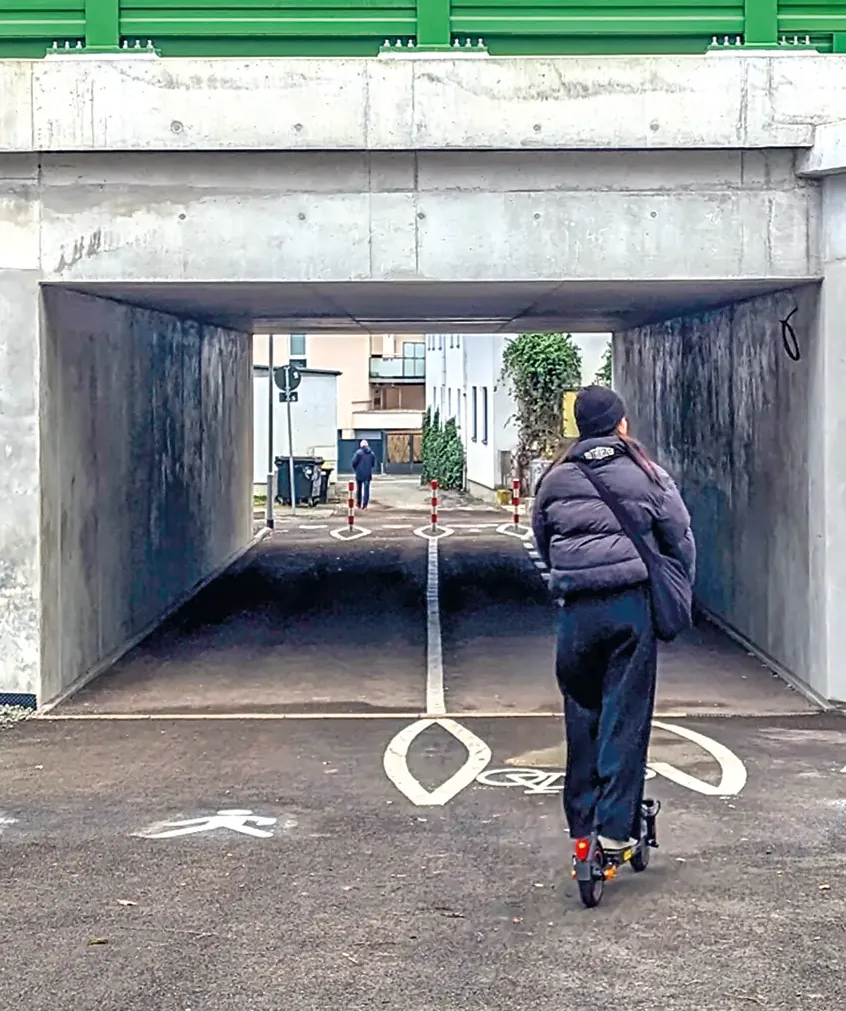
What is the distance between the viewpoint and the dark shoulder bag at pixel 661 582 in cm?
573

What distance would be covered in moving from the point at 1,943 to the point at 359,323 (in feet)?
46.3

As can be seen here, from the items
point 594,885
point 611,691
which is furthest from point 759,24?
point 594,885

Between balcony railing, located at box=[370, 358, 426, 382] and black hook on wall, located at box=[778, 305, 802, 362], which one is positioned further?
balcony railing, located at box=[370, 358, 426, 382]

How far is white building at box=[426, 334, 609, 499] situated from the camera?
33125 mm

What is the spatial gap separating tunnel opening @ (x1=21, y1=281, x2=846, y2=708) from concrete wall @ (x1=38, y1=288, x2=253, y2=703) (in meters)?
0.03

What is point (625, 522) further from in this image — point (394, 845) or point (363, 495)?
point (363, 495)

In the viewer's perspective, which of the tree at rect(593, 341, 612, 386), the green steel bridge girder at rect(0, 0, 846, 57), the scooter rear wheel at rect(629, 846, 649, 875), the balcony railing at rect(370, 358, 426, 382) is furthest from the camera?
the balcony railing at rect(370, 358, 426, 382)

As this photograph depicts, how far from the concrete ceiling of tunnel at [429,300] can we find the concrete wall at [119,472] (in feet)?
1.22

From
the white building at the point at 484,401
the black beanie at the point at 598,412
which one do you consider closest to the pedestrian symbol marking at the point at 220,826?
the black beanie at the point at 598,412

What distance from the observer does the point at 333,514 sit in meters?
31.9

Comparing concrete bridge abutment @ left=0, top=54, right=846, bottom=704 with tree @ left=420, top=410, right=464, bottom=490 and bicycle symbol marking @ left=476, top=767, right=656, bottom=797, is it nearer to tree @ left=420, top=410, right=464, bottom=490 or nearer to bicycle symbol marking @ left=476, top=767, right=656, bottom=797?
bicycle symbol marking @ left=476, top=767, right=656, bottom=797

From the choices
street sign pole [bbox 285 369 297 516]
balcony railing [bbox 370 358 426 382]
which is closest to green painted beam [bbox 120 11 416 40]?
street sign pole [bbox 285 369 297 516]

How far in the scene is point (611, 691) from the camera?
5.80 m

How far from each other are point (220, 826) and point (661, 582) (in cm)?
Result: 275
